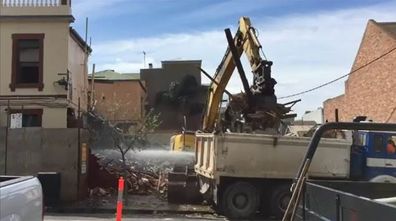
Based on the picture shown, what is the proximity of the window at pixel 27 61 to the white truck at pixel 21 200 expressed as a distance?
71.6ft

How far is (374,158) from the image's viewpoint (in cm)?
1797

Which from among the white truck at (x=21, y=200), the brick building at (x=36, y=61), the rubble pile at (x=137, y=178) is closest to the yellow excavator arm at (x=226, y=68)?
the rubble pile at (x=137, y=178)

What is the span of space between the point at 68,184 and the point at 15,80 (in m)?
8.38

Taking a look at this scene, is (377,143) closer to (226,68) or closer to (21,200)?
(226,68)

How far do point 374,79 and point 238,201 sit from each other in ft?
64.8

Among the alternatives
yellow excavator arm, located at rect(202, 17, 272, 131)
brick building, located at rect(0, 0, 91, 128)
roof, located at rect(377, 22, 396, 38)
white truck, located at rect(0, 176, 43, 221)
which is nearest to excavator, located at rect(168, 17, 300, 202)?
yellow excavator arm, located at rect(202, 17, 272, 131)

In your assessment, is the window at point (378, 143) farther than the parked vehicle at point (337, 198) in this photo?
Yes

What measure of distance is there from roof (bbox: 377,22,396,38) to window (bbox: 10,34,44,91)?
678 inches

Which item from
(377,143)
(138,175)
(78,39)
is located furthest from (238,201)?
(78,39)

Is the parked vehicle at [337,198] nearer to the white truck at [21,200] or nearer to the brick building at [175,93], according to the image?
the white truck at [21,200]

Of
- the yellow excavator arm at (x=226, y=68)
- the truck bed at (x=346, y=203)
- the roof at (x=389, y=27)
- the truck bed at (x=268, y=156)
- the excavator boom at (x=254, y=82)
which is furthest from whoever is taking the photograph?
the roof at (x=389, y=27)

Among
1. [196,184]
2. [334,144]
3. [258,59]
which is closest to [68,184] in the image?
[196,184]

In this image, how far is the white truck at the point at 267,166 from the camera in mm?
17375

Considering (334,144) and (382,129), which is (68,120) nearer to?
(334,144)
